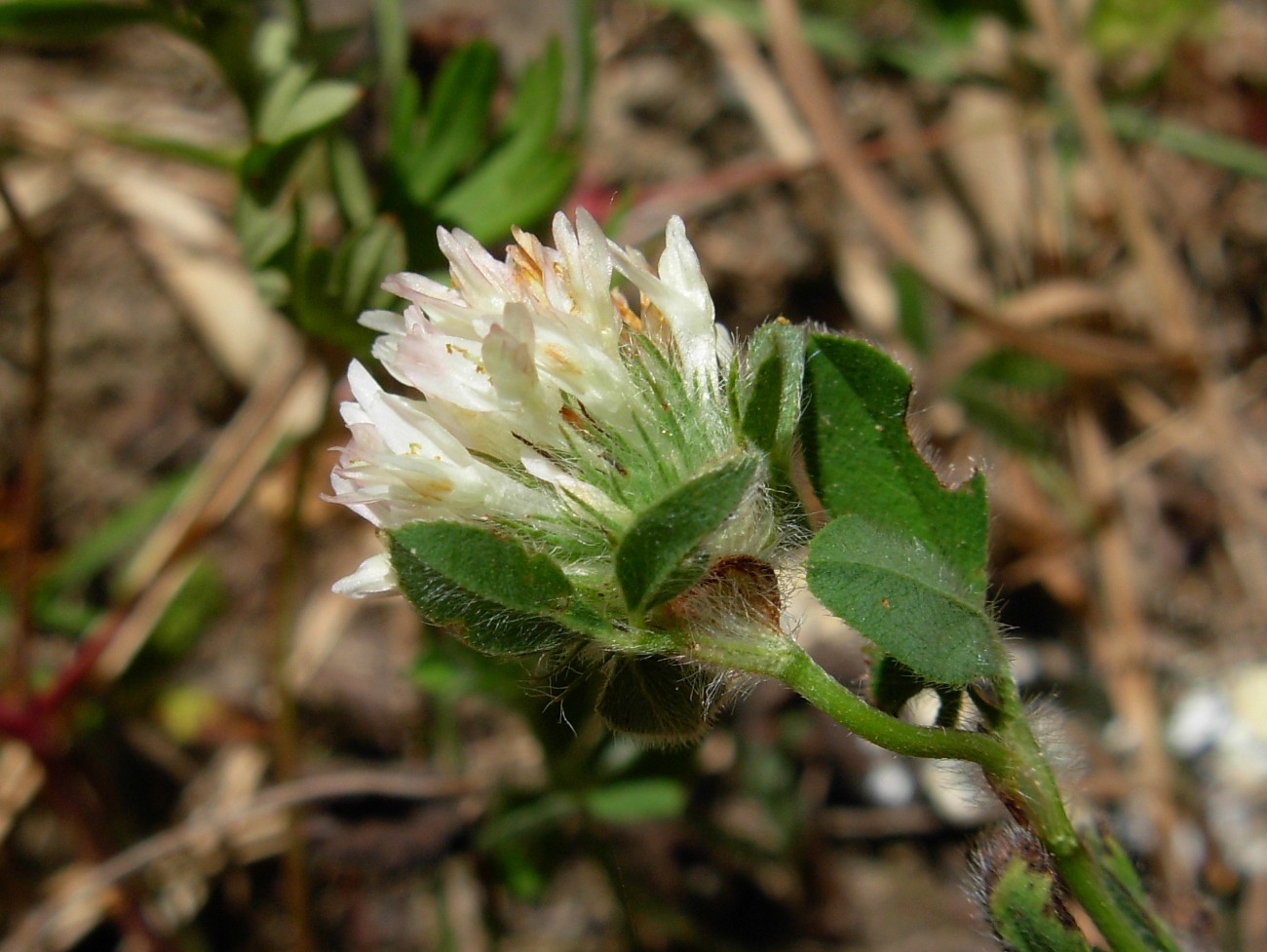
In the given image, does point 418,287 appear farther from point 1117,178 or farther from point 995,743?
point 1117,178

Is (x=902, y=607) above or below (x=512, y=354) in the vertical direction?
below

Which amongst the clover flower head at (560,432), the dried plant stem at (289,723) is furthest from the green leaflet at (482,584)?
the dried plant stem at (289,723)

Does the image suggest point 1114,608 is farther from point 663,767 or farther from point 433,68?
point 433,68

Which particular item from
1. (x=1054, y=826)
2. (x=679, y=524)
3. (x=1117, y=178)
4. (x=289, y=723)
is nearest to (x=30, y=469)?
(x=289, y=723)

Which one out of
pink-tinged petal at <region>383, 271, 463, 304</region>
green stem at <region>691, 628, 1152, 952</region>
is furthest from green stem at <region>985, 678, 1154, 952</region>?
pink-tinged petal at <region>383, 271, 463, 304</region>

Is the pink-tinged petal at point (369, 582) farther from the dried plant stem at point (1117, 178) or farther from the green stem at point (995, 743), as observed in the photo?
the dried plant stem at point (1117, 178)

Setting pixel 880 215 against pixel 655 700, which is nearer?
pixel 655 700
